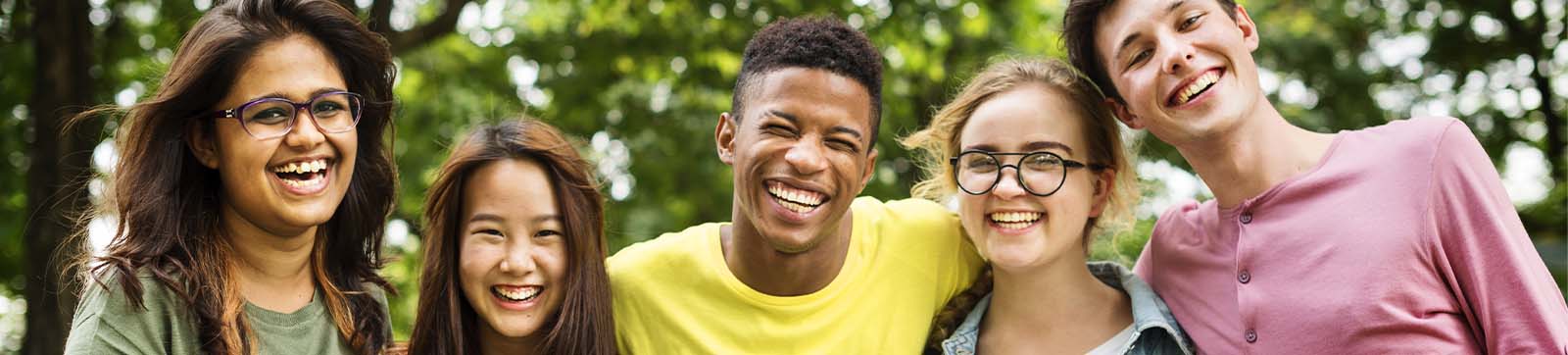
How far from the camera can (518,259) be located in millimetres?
3607

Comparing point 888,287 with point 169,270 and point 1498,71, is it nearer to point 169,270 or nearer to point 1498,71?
point 169,270

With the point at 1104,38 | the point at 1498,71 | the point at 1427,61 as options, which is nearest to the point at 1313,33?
the point at 1427,61

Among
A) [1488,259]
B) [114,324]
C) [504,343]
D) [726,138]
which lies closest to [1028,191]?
[726,138]

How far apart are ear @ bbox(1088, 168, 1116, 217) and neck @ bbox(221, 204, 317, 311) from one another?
7.56 ft

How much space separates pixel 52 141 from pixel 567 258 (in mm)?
3872

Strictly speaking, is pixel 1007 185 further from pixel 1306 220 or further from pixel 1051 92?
pixel 1306 220

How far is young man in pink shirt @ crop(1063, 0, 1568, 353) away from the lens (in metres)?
3.10

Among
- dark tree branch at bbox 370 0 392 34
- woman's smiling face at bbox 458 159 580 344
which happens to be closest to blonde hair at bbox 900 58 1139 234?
woman's smiling face at bbox 458 159 580 344

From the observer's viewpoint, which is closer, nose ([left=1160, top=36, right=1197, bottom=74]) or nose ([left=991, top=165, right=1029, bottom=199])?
nose ([left=1160, top=36, right=1197, bottom=74])

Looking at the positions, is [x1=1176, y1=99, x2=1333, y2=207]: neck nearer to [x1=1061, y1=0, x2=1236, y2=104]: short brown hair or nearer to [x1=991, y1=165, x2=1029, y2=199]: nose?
[x1=1061, y1=0, x2=1236, y2=104]: short brown hair

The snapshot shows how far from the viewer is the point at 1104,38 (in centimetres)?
367

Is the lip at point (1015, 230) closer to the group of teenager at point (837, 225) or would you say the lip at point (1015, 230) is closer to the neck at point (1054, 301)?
the group of teenager at point (837, 225)

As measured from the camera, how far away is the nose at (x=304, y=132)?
3133 mm

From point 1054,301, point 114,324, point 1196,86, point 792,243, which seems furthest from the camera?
point 1054,301
